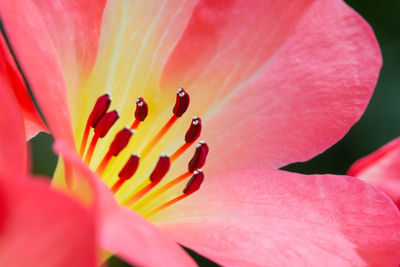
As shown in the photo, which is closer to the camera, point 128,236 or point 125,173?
point 128,236

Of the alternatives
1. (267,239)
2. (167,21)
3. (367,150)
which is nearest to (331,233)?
(267,239)

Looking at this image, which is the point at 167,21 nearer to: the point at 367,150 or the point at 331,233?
the point at 331,233

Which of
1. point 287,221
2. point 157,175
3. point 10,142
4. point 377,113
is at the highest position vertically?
point 10,142

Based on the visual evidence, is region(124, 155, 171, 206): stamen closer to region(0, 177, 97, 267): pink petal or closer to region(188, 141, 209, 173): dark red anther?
region(188, 141, 209, 173): dark red anther

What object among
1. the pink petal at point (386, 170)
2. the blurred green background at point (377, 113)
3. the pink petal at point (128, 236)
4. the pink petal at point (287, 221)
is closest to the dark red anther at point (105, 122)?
the pink petal at point (287, 221)

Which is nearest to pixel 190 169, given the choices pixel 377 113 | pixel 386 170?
pixel 386 170

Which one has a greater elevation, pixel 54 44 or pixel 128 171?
pixel 54 44

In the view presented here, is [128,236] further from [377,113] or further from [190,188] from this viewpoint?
[377,113]
